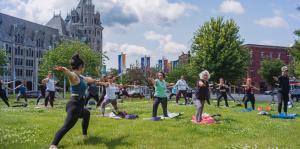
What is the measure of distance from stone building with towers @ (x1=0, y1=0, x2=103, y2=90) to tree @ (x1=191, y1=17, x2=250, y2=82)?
195ft

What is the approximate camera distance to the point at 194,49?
62.2 m

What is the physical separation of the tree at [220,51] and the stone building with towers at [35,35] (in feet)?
195

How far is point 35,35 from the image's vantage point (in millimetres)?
148750

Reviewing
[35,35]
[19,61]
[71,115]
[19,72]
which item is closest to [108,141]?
[71,115]

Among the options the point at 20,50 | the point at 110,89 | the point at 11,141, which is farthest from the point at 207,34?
the point at 20,50

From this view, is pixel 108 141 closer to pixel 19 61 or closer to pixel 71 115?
pixel 71 115

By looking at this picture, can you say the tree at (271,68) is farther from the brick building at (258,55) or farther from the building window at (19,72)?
the building window at (19,72)

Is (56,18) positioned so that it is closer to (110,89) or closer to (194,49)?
(194,49)

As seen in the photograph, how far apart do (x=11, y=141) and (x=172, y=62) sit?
93.1 m

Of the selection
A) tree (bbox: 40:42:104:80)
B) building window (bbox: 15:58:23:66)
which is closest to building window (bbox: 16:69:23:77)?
building window (bbox: 15:58:23:66)

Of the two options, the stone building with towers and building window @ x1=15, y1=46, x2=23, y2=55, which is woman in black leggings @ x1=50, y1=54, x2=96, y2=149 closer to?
the stone building with towers

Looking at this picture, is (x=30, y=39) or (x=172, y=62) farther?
(x=30, y=39)

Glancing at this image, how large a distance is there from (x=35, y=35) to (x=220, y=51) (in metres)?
102

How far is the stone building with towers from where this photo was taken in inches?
5217
